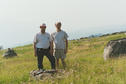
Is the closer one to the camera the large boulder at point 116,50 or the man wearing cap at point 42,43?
the man wearing cap at point 42,43

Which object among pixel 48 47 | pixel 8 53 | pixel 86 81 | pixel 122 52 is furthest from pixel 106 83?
pixel 8 53

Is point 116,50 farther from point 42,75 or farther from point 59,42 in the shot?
point 42,75

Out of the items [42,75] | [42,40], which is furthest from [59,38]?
[42,75]

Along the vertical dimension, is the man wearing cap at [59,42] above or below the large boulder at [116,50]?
above

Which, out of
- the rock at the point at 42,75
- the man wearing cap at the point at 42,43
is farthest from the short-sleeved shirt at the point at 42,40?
the rock at the point at 42,75

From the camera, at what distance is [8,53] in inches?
1256

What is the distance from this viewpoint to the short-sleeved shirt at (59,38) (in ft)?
32.7

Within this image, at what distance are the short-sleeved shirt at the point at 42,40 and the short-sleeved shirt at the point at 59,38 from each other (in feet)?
1.95

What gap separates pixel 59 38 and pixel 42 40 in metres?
0.93

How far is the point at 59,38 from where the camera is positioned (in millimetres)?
9984

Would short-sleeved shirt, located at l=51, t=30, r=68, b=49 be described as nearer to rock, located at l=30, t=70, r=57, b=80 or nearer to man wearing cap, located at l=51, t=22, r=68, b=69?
man wearing cap, located at l=51, t=22, r=68, b=69

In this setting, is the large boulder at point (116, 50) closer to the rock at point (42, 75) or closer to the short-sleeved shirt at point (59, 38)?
the short-sleeved shirt at point (59, 38)

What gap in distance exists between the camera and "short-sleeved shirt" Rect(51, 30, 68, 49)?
32.7 ft

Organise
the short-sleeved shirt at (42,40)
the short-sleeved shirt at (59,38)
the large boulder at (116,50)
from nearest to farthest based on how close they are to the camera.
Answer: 1. the short-sleeved shirt at (42,40)
2. the short-sleeved shirt at (59,38)
3. the large boulder at (116,50)
